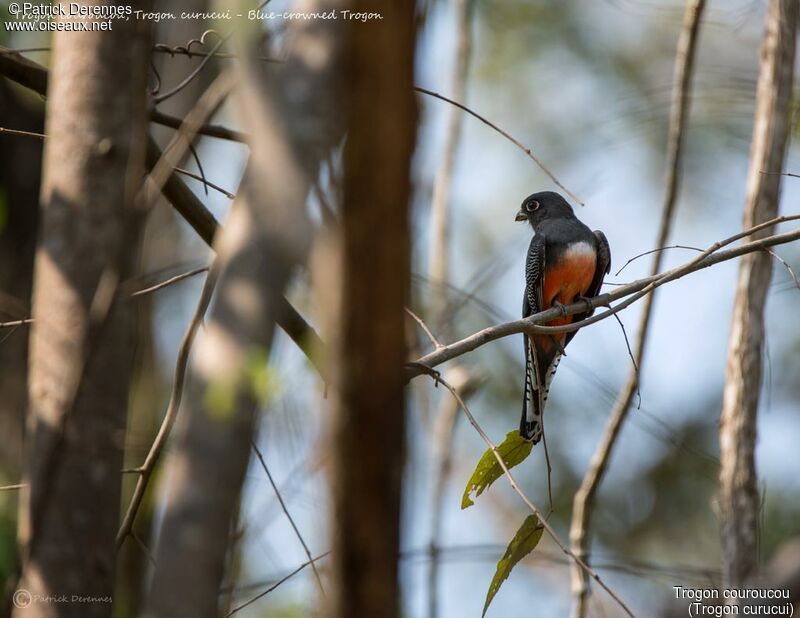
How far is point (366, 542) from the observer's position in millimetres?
1805

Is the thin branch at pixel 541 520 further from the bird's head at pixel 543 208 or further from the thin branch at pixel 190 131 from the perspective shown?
the bird's head at pixel 543 208

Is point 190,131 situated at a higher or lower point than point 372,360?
higher

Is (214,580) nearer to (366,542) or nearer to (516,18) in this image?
(366,542)

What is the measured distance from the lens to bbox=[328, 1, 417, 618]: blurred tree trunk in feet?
5.91

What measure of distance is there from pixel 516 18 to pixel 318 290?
1293cm

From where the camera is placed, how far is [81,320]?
3.13m

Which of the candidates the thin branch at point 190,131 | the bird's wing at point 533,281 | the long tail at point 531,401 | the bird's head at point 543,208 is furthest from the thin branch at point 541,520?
the bird's head at point 543,208

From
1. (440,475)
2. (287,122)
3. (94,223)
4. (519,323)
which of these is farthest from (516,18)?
(287,122)

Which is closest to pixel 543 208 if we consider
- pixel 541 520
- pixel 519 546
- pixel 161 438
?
pixel 519 546

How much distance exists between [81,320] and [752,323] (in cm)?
407

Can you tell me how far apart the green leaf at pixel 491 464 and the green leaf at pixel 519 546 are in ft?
0.88

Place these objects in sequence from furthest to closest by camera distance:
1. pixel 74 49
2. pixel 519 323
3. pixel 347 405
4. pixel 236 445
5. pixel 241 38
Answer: pixel 519 323
pixel 74 49
pixel 241 38
pixel 236 445
pixel 347 405

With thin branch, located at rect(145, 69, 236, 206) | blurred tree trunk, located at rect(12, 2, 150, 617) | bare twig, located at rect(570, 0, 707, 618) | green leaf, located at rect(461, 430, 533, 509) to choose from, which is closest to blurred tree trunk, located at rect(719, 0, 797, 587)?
bare twig, located at rect(570, 0, 707, 618)

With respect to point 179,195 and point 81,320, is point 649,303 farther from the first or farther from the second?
point 81,320
